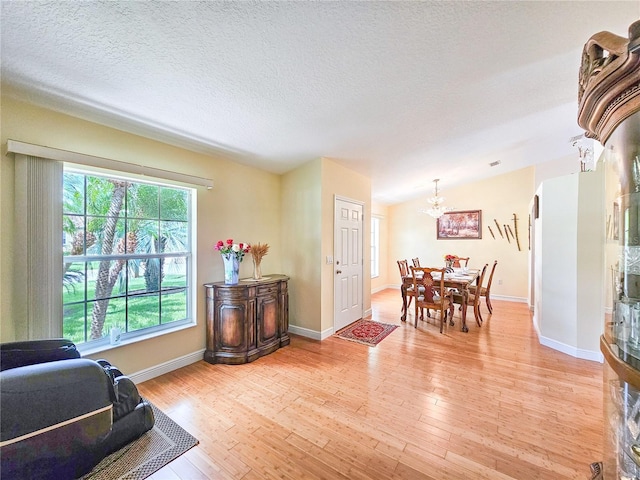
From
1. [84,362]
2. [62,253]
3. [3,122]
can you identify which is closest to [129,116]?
[3,122]

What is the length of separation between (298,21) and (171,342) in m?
3.16

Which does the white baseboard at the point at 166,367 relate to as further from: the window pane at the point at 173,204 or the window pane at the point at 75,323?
the window pane at the point at 173,204

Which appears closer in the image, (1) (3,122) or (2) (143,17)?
(2) (143,17)

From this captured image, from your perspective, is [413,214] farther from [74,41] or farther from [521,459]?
[74,41]

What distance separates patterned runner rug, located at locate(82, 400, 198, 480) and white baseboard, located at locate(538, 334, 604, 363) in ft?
14.0

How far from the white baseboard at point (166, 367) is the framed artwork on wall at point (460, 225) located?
635 cm

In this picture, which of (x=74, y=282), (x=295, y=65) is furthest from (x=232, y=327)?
(x=295, y=65)

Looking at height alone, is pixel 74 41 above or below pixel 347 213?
above

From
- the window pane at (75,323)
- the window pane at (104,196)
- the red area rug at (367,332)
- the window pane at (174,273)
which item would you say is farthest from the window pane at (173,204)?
the red area rug at (367,332)

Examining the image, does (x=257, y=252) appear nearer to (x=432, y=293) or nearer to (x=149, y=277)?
(x=149, y=277)

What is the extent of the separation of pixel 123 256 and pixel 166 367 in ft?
4.20

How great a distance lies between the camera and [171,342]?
9.18ft

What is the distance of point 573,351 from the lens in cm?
314

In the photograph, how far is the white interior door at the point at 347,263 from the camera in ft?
13.0
